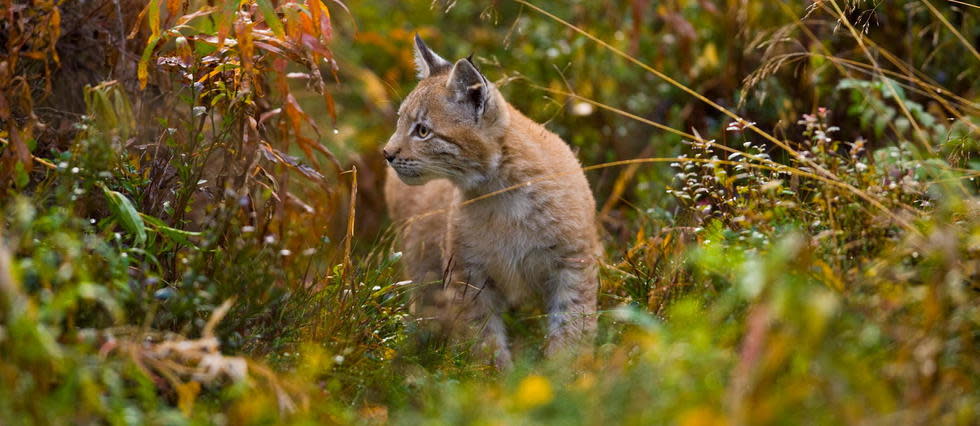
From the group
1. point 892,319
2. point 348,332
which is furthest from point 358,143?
point 892,319

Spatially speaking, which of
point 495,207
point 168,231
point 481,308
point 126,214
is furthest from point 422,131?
point 126,214

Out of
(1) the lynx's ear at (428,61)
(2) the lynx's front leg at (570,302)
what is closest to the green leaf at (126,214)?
Answer: (2) the lynx's front leg at (570,302)

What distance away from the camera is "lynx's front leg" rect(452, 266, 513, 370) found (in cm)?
443

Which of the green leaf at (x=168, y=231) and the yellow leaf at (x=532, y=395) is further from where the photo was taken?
the green leaf at (x=168, y=231)

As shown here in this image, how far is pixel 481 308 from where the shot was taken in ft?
15.1

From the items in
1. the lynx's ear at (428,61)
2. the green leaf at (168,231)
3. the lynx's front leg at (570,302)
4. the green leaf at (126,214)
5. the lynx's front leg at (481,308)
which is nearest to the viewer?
the green leaf at (126,214)

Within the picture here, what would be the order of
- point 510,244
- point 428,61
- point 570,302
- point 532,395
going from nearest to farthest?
1. point 532,395
2. point 570,302
3. point 510,244
4. point 428,61

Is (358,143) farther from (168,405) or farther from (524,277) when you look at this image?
(168,405)

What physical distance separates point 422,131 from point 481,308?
2.82 ft

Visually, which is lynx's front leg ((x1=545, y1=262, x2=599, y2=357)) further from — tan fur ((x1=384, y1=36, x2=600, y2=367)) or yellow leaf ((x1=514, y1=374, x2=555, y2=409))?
yellow leaf ((x1=514, y1=374, x2=555, y2=409))

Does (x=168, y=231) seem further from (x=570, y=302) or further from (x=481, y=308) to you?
(x=570, y=302)

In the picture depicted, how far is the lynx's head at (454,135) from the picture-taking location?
15.0 ft

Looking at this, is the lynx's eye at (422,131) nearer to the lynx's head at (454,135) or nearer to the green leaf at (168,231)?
the lynx's head at (454,135)

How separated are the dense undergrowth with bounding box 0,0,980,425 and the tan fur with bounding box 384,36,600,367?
211 millimetres
